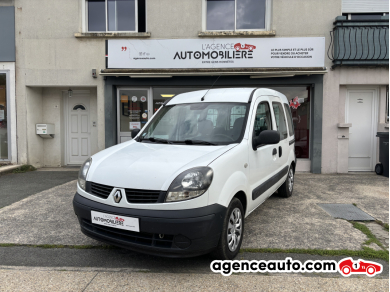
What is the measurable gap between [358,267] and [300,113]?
6.29 metres

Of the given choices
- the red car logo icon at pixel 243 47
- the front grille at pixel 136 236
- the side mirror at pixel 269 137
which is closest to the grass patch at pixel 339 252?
the front grille at pixel 136 236

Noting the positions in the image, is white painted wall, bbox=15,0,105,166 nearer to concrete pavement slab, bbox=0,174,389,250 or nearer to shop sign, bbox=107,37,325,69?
shop sign, bbox=107,37,325,69

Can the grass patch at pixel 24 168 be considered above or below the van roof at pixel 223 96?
below

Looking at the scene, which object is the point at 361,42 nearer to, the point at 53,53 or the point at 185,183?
the point at 185,183

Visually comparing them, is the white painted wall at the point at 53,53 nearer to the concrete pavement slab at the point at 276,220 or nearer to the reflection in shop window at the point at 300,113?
the concrete pavement slab at the point at 276,220

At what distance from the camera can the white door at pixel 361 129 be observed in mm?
8547

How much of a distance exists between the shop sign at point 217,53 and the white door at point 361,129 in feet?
5.48

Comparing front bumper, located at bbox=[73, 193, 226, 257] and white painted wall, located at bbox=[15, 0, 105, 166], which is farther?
white painted wall, located at bbox=[15, 0, 105, 166]

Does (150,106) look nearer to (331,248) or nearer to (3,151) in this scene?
(3,151)

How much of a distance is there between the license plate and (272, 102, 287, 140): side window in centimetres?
278

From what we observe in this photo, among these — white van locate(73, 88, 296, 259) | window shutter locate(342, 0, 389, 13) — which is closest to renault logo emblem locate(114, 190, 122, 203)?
white van locate(73, 88, 296, 259)

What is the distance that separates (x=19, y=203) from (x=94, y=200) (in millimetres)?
3288

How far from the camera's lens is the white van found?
2.52 m

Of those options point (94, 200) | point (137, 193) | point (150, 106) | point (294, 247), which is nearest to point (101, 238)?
point (94, 200)
